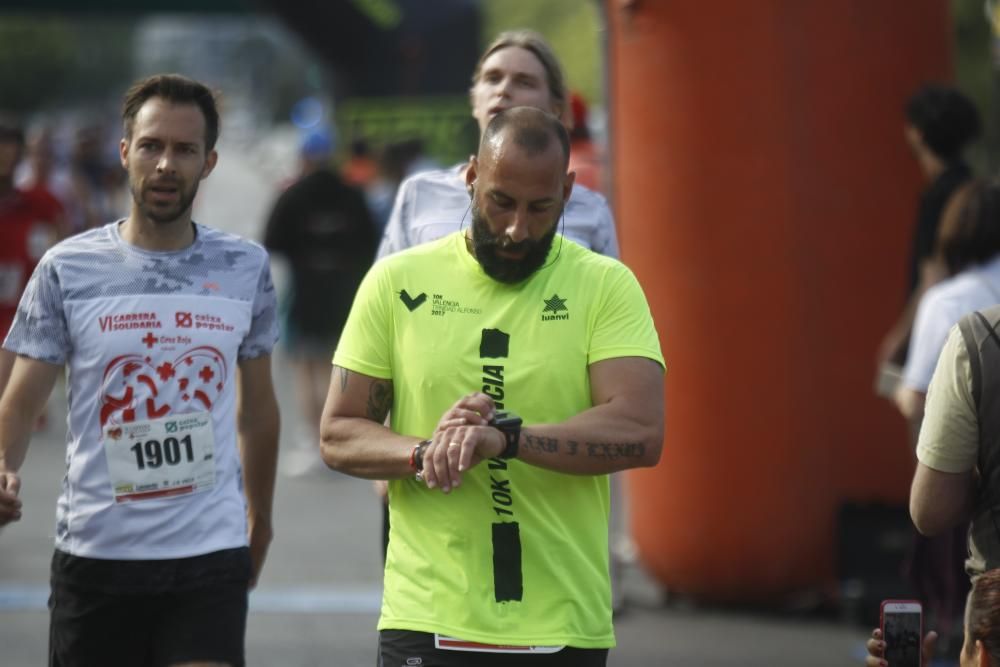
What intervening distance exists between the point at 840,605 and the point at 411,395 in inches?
171

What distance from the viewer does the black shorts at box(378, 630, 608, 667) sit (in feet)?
11.9

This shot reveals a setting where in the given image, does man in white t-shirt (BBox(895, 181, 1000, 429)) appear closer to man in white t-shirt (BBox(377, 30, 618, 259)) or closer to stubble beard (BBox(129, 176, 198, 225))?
man in white t-shirt (BBox(377, 30, 618, 259))

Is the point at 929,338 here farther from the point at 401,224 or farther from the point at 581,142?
the point at 581,142

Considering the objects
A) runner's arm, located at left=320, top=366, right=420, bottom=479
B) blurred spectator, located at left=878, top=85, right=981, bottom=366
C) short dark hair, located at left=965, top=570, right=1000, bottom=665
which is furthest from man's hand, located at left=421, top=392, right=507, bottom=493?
blurred spectator, located at left=878, top=85, right=981, bottom=366

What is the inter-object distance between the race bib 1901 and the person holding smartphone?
68.9 inches

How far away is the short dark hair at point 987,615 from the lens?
3312 millimetres

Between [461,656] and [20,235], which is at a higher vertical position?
[20,235]

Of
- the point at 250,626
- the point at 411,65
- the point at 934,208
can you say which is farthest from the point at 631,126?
the point at 411,65

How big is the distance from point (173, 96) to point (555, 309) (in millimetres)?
1302

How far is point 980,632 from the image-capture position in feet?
11.0

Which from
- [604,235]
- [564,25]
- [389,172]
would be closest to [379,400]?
[604,235]

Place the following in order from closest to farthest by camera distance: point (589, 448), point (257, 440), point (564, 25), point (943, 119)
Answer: point (589, 448)
point (257, 440)
point (943, 119)
point (564, 25)

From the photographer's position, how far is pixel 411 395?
12.4ft

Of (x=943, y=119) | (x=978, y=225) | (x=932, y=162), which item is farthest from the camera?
(x=932, y=162)
